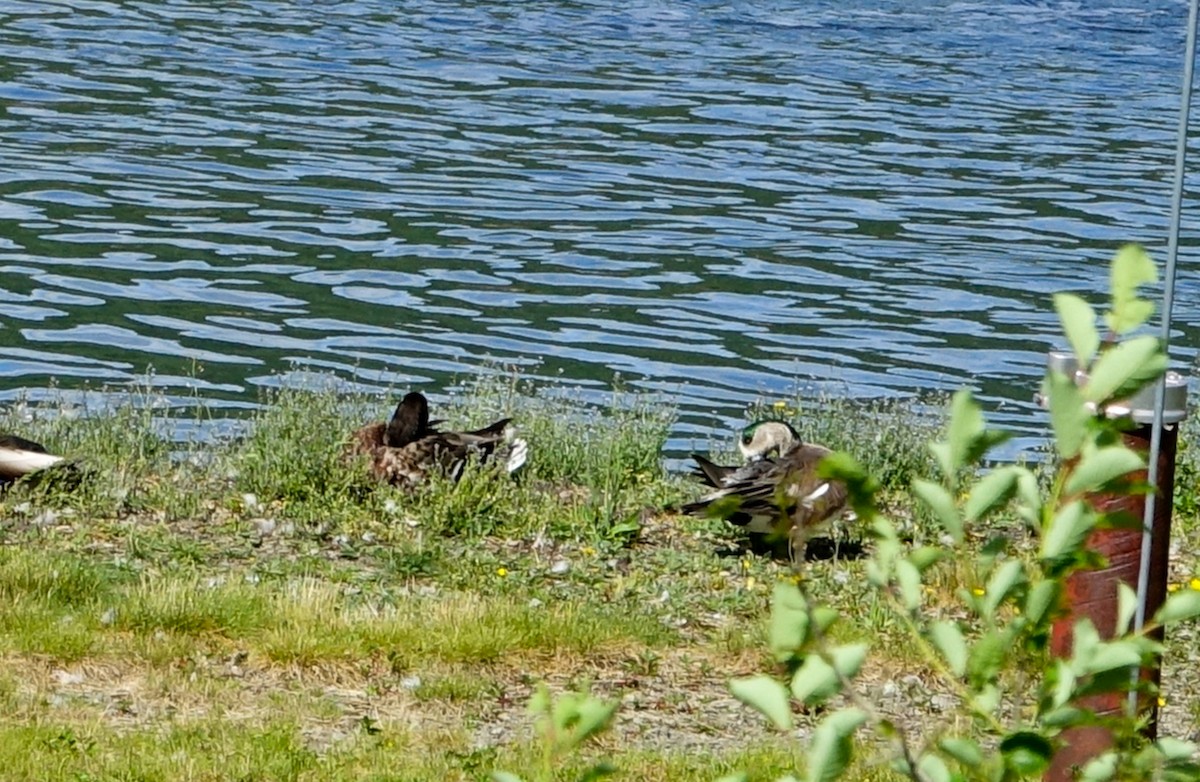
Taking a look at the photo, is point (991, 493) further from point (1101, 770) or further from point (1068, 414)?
point (1101, 770)

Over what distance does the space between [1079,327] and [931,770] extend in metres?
0.53

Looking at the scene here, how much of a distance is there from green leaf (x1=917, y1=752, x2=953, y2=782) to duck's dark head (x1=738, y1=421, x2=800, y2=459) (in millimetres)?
6839

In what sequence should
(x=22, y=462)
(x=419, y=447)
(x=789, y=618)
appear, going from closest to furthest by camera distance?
(x=789, y=618), (x=22, y=462), (x=419, y=447)

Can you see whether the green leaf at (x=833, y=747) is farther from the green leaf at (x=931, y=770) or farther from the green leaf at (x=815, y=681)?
the green leaf at (x=931, y=770)

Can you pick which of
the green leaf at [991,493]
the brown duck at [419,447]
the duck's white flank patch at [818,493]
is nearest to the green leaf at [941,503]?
the green leaf at [991,493]

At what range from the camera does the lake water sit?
14859 mm

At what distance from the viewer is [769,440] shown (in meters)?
9.31

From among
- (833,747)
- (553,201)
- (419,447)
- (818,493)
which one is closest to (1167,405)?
(833,747)

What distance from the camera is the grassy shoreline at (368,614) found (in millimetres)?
5695

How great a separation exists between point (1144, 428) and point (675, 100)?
2233cm

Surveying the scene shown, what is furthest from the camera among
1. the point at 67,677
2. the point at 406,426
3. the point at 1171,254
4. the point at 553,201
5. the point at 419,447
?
the point at 553,201

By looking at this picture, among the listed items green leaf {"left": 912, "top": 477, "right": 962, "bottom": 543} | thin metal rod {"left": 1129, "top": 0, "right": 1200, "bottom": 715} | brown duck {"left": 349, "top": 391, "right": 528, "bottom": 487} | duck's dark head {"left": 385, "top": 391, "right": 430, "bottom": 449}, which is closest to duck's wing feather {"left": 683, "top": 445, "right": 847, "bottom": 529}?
brown duck {"left": 349, "top": 391, "right": 528, "bottom": 487}

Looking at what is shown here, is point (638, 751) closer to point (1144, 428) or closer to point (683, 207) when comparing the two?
point (1144, 428)

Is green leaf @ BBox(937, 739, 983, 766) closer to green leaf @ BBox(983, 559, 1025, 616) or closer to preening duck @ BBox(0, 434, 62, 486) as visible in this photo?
green leaf @ BBox(983, 559, 1025, 616)
